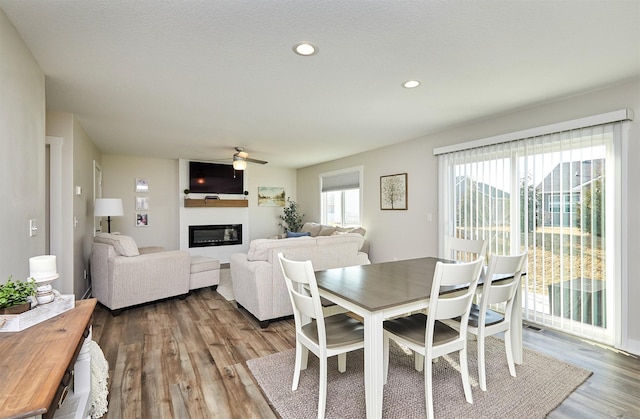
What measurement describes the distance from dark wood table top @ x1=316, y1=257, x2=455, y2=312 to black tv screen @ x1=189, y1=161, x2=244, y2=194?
5112 mm

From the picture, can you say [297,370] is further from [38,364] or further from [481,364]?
[38,364]

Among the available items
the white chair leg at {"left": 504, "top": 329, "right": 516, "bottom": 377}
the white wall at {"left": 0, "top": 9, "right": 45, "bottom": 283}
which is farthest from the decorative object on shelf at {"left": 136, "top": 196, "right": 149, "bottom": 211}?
the white chair leg at {"left": 504, "top": 329, "right": 516, "bottom": 377}

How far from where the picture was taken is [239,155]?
5039mm

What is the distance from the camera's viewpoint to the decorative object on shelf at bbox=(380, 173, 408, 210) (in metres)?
4.91

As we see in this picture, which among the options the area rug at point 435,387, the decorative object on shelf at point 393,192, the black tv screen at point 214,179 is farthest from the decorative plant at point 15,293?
the black tv screen at point 214,179

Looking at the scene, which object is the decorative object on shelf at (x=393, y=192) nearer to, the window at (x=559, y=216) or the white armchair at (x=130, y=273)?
the window at (x=559, y=216)

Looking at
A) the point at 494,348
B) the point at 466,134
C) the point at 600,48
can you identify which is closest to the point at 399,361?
the point at 494,348

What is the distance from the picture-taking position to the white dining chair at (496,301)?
6.59 feet

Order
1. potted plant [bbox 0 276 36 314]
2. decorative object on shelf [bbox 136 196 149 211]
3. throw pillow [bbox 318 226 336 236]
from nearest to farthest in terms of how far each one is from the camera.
Result: potted plant [bbox 0 276 36 314]
throw pillow [bbox 318 226 336 236]
decorative object on shelf [bbox 136 196 149 211]

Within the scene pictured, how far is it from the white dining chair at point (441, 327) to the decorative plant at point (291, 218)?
577 cm

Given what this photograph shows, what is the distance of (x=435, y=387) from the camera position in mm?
2107

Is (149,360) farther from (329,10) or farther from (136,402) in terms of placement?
(329,10)

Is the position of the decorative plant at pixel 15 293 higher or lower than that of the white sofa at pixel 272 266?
higher

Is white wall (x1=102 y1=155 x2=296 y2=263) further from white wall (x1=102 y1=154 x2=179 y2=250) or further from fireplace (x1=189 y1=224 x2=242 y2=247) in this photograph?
fireplace (x1=189 y1=224 x2=242 y2=247)
